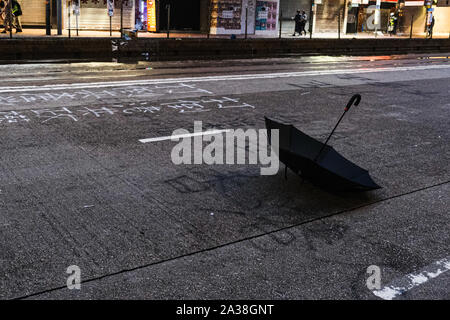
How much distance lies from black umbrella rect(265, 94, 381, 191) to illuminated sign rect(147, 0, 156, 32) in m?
25.5

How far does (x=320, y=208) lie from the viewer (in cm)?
502

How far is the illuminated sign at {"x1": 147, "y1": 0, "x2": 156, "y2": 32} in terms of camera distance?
29.4 m

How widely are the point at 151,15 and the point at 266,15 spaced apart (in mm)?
8030

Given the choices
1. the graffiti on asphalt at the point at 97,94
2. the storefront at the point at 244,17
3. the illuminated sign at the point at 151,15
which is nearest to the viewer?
the graffiti on asphalt at the point at 97,94

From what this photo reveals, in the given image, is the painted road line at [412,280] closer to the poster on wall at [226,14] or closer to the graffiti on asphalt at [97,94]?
the graffiti on asphalt at [97,94]

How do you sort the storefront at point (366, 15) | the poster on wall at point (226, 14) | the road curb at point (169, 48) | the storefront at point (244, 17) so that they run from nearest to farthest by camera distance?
the road curb at point (169, 48)
the poster on wall at point (226, 14)
the storefront at point (244, 17)
the storefront at point (366, 15)

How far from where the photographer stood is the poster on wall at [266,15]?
3356 cm

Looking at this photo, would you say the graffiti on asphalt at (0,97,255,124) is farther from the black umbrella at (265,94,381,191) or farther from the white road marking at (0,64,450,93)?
the black umbrella at (265,94,381,191)

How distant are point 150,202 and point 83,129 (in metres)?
3.12

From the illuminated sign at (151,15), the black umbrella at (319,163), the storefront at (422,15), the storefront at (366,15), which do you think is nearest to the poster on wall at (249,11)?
the illuminated sign at (151,15)

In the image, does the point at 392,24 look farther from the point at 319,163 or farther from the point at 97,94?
the point at 319,163

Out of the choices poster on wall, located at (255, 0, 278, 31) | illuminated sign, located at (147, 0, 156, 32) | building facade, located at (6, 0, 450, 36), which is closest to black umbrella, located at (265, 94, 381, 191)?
building facade, located at (6, 0, 450, 36)

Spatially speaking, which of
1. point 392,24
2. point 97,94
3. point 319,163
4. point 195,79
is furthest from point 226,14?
point 319,163

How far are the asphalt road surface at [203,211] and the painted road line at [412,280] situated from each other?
1cm
